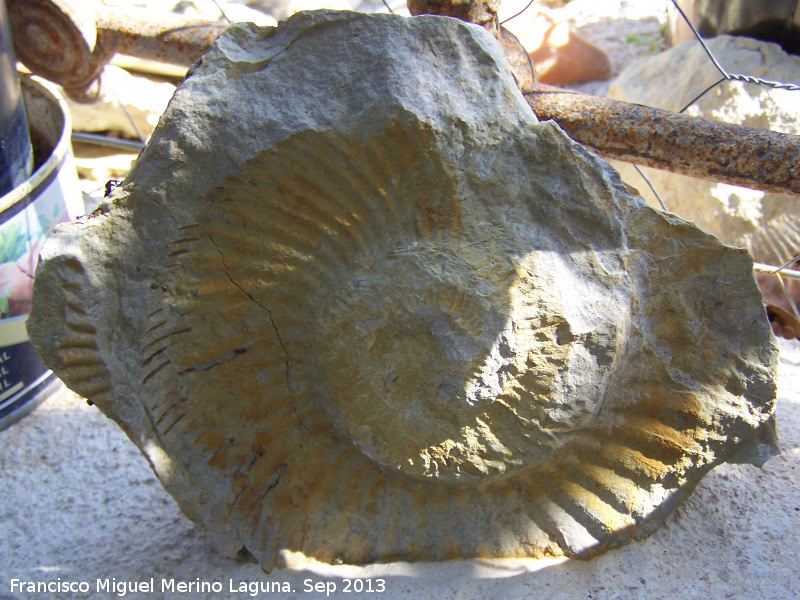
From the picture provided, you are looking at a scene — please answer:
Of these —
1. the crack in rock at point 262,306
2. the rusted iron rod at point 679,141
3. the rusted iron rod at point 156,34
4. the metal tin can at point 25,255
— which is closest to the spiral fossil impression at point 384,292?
the crack in rock at point 262,306

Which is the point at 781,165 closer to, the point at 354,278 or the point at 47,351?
the point at 354,278

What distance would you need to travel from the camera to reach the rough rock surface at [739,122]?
2.26 metres

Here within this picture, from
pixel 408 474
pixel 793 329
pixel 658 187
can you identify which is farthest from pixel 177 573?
pixel 658 187

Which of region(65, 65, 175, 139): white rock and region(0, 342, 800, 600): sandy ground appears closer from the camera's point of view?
region(0, 342, 800, 600): sandy ground

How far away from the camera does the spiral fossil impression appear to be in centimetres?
105

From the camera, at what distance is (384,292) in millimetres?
1071

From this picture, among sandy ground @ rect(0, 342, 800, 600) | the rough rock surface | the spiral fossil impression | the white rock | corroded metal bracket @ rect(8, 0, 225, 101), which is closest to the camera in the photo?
the spiral fossil impression

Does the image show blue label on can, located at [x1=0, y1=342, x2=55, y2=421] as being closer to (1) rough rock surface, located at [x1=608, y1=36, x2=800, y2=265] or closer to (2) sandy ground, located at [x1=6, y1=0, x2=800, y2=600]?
(2) sandy ground, located at [x1=6, y1=0, x2=800, y2=600]

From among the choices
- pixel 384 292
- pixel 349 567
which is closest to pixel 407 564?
pixel 349 567

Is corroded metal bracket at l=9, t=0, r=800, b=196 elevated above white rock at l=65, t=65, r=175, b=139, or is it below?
above

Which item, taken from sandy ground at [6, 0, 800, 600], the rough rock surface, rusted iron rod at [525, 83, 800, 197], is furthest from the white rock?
the rough rock surface

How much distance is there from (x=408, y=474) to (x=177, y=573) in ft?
1.45

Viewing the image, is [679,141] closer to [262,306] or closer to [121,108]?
[262,306]

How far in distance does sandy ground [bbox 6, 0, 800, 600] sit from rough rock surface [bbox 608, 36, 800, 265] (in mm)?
838
